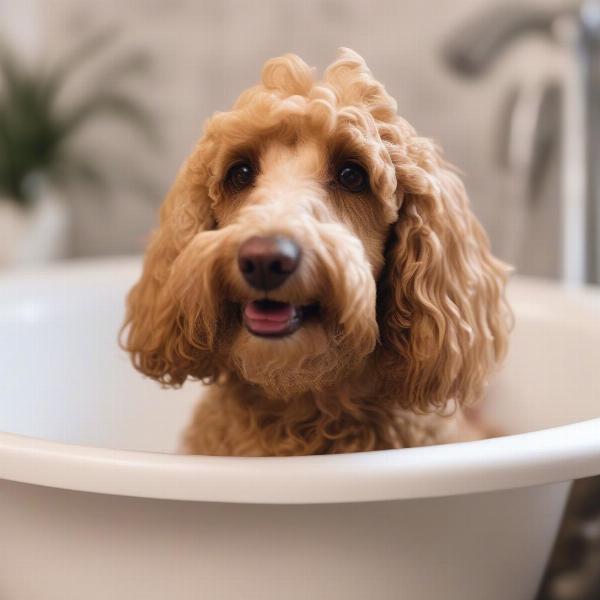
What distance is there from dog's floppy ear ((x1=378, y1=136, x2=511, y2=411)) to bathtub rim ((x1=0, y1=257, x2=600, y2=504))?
0.19 m

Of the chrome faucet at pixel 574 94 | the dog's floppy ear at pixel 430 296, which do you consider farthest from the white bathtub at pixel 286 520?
the chrome faucet at pixel 574 94

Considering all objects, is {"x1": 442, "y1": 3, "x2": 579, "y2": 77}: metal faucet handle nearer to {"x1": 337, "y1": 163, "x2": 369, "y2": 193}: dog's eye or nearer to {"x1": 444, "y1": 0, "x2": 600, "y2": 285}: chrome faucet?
{"x1": 444, "y1": 0, "x2": 600, "y2": 285}: chrome faucet

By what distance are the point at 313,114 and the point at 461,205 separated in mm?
242

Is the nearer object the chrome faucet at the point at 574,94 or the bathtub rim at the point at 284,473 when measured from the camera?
the bathtub rim at the point at 284,473

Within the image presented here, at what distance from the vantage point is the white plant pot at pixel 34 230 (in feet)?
8.21

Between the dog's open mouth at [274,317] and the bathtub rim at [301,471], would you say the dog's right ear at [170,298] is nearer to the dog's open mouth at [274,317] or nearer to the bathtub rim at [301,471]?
the dog's open mouth at [274,317]

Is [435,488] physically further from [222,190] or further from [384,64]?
[384,64]

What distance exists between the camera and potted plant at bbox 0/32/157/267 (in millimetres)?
2604

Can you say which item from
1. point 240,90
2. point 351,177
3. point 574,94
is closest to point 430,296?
point 351,177

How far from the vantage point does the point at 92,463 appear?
78 centimetres

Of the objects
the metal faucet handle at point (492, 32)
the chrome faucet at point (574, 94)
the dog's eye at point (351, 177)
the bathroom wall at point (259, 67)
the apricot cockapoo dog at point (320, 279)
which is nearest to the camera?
the apricot cockapoo dog at point (320, 279)

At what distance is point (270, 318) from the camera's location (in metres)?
0.88

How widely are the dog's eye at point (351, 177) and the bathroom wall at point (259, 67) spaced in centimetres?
145

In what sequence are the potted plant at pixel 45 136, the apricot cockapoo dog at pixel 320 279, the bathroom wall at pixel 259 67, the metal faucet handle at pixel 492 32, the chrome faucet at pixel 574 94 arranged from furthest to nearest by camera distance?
the potted plant at pixel 45 136, the bathroom wall at pixel 259 67, the metal faucet handle at pixel 492 32, the chrome faucet at pixel 574 94, the apricot cockapoo dog at pixel 320 279
